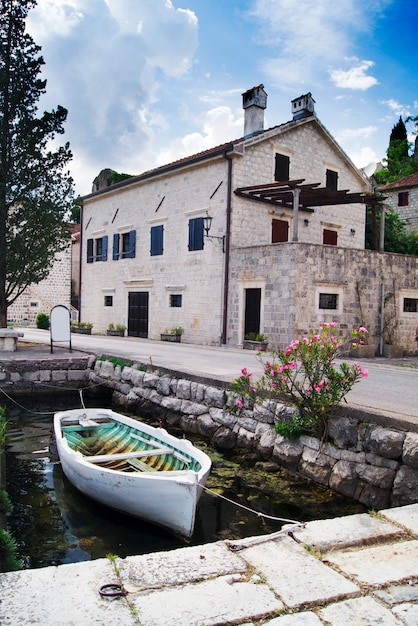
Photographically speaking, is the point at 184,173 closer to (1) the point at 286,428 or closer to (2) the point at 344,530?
(1) the point at 286,428

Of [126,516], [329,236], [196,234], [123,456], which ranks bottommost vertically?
[126,516]

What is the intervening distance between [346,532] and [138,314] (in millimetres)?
18664

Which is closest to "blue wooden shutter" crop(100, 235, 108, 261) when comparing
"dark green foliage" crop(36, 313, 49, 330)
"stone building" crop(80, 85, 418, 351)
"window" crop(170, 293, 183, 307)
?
"stone building" crop(80, 85, 418, 351)

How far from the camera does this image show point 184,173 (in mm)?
19219

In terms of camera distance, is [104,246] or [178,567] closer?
[178,567]

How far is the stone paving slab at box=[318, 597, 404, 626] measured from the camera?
2510mm

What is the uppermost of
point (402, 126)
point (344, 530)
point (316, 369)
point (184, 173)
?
point (402, 126)

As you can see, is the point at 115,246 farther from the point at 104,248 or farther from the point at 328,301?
the point at 328,301

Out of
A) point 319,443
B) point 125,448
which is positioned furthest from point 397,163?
Result: point 125,448

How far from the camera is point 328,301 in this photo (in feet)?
50.7

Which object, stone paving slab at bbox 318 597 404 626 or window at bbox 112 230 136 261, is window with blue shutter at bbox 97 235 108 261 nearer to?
window at bbox 112 230 136 261

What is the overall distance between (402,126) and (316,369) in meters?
56.0

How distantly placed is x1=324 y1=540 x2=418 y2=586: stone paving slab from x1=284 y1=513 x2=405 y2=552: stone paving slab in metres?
0.08

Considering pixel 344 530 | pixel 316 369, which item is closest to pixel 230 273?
pixel 316 369
